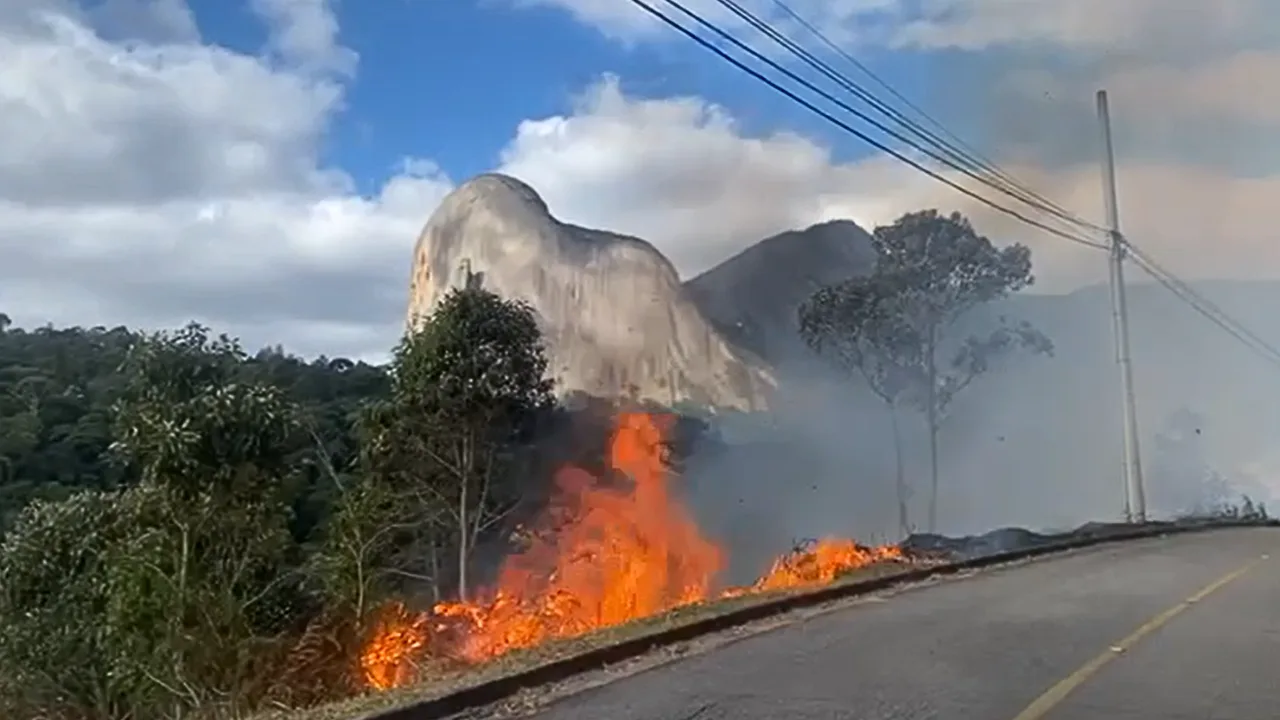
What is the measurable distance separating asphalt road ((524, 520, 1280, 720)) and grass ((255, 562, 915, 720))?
0.68 m

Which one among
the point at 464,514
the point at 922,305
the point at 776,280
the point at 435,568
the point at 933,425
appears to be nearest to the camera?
the point at 464,514

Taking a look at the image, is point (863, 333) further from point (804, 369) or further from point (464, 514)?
point (464, 514)

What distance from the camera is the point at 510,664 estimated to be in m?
8.91

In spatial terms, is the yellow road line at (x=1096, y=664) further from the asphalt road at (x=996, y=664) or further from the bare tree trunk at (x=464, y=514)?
the bare tree trunk at (x=464, y=514)

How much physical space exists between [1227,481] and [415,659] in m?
51.3

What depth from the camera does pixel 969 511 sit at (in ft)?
165

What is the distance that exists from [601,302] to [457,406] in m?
27.5

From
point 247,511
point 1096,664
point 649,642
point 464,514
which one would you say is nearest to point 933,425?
point 464,514

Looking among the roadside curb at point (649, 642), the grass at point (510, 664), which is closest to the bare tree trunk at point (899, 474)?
the roadside curb at point (649, 642)

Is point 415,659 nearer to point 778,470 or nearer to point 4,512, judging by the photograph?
point 4,512

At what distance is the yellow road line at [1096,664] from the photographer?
24.3 feet

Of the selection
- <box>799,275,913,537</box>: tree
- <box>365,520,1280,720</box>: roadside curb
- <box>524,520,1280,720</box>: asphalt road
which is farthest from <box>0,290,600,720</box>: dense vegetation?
<box>799,275,913,537</box>: tree

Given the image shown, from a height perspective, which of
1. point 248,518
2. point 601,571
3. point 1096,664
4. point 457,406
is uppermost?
point 457,406

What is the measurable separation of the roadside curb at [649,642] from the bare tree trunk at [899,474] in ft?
81.6
